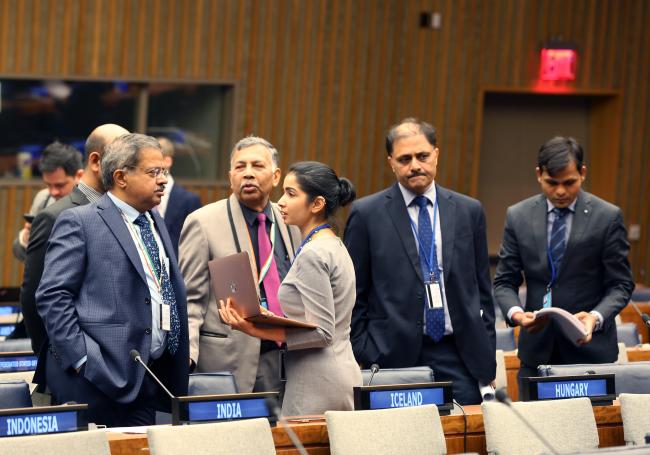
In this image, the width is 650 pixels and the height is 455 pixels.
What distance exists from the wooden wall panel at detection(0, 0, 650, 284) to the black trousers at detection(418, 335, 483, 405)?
5.15m

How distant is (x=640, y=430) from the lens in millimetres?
4395

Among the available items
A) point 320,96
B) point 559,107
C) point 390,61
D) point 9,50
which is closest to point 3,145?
point 9,50

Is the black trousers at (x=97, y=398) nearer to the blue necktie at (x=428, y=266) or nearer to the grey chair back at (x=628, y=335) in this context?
the blue necktie at (x=428, y=266)

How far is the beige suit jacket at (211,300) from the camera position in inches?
189

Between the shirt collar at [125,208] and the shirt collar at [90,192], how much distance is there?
0.43 meters

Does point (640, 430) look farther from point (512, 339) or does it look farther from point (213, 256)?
point (512, 339)

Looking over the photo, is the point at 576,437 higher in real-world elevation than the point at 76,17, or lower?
lower

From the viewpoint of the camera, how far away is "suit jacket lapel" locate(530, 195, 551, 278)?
5.38 m

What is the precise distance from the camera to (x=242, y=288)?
432 centimetres

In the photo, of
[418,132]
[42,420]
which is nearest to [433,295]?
[418,132]

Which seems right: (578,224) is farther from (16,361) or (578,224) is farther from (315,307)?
(16,361)

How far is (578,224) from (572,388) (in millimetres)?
1061

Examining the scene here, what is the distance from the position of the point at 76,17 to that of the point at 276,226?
4.85 metres

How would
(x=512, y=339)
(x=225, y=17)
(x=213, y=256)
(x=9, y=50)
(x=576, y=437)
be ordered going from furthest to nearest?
(x=225, y=17) < (x=9, y=50) < (x=512, y=339) < (x=213, y=256) < (x=576, y=437)
